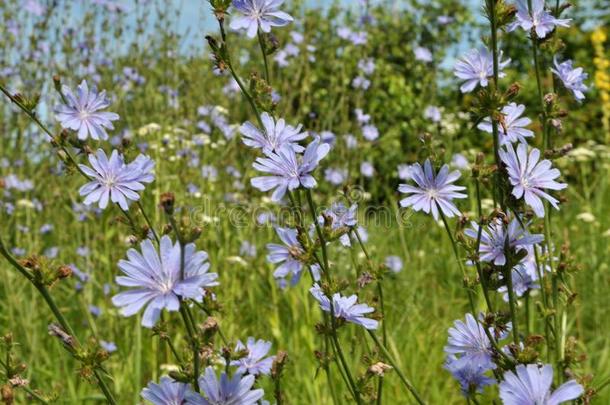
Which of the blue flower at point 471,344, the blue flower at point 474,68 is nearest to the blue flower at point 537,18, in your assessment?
the blue flower at point 474,68

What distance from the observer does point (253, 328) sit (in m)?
3.41

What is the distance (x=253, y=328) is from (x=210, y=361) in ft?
7.08

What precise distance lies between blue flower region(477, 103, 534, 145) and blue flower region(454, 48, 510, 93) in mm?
85

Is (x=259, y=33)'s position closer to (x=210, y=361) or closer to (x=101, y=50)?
(x=210, y=361)

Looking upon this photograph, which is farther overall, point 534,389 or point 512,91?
point 512,91

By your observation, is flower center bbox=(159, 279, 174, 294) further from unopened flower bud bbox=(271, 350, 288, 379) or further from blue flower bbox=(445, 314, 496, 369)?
blue flower bbox=(445, 314, 496, 369)

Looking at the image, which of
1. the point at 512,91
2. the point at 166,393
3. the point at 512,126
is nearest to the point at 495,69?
the point at 512,91

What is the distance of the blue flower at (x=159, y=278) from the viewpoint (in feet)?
3.23

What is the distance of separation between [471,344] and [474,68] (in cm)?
60

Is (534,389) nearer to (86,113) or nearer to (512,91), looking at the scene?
(512,91)

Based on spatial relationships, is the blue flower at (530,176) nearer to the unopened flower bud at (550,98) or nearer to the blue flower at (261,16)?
the unopened flower bud at (550,98)

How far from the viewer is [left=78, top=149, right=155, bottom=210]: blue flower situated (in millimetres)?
1358

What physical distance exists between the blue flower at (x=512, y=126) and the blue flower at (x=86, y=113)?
851 mm

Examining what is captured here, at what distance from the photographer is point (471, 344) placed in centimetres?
141
